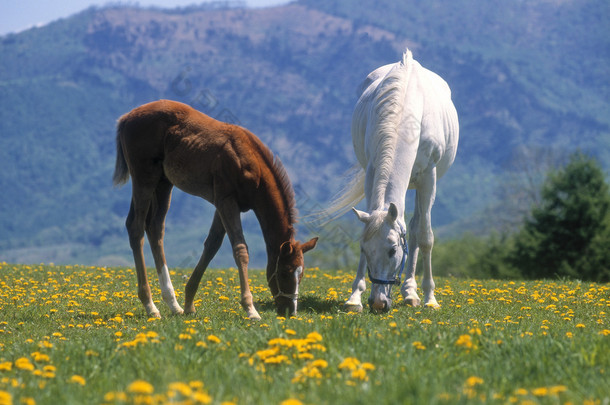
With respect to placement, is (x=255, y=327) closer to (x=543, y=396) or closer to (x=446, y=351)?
(x=446, y=351)

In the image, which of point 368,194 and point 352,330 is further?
point 368,194

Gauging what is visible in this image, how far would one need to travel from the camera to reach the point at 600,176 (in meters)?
31.8

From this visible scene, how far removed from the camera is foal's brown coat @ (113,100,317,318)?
7605 millimetres

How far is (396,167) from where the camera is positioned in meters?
8.30

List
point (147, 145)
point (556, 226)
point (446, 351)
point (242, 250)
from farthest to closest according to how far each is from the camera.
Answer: point (556, 226)
point (147, 145)
point (242, 250)
point (446, 351)

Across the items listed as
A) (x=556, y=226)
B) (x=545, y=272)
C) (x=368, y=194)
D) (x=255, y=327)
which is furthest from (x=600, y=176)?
(x=255, y=327)

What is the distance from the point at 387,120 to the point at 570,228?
25499 millimetres

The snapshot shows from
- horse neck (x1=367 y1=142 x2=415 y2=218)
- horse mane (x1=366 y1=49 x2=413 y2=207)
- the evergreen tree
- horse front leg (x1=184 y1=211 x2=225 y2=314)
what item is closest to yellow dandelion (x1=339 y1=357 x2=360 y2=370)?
horse neck (x1=367 y1=142 x2=415 y2=218)

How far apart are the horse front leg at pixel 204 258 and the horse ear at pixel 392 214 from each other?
80.5 inches

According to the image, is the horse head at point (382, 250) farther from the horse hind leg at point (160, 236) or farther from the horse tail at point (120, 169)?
the horse tail at point (120, 169)

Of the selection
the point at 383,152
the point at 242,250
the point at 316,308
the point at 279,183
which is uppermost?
the point at 383,152

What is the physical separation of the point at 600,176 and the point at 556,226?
3.39 meters

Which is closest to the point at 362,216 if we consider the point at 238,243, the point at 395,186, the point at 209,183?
the point at 395,186

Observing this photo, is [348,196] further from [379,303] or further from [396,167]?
[379,303]
